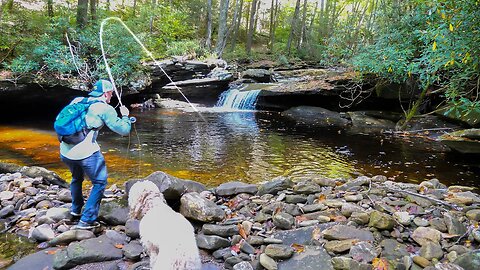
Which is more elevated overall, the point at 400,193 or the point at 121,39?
the point at 121,39

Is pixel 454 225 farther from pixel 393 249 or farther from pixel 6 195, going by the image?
pixel 6 195

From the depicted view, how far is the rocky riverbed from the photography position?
3268 mm

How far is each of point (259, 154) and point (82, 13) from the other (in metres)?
8.51

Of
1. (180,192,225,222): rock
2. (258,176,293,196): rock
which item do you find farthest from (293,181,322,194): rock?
(180,192,225,222): rock

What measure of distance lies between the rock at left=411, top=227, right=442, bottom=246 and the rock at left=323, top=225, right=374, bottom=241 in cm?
47

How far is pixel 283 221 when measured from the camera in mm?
3879

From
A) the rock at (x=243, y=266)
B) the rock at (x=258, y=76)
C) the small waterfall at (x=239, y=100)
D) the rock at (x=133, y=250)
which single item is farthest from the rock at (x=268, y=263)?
the rock at (x=258, y=76)

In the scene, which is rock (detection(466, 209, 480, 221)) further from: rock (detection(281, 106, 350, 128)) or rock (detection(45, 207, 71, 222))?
rock (detection(281, 106, 350, 128))

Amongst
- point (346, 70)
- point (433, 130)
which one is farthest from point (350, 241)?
point (346, 70)

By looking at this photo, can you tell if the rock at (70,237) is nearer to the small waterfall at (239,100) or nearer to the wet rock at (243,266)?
the wet rock at (243,266)

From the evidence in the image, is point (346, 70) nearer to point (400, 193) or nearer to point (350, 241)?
point (400, 193)

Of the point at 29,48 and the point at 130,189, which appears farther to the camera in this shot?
the point at 29,48

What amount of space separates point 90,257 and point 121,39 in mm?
10434

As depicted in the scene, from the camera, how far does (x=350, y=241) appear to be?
3.42 metres
